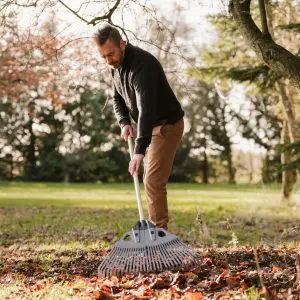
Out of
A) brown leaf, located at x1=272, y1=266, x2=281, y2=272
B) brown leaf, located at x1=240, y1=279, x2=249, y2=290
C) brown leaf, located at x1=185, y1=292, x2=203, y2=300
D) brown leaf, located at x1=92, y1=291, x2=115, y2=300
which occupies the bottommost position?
brown leaf, located at x1=92, y1=291, x2=115, y2=300

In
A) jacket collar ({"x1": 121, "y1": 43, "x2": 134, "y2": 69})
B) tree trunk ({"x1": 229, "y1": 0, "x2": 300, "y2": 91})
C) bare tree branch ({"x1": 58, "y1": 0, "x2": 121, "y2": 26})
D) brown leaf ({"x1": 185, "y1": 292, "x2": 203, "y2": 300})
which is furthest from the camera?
bare tree branch ({"x1": 58, "y1": 0, "x2": 121, "y2": 26})

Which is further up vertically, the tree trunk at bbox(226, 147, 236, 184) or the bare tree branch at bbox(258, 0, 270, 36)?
the bare tree branch at bbox(258, 0, 270, 36)

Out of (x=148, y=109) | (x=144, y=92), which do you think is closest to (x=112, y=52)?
(x=144, y=92)

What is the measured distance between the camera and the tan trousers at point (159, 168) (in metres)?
4.96

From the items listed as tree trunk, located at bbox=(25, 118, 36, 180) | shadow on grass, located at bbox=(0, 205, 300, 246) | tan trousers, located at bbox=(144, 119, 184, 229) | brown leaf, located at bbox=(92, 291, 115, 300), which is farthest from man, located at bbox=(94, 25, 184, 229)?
tree trunk, located at bbox=(25, 118, 36, 180)

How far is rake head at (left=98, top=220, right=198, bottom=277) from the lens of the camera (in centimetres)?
415

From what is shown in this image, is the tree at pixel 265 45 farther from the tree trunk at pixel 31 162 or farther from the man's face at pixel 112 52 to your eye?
the tree trunk at pixel 31 162

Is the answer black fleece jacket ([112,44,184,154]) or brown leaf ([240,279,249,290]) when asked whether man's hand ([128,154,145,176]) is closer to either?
black fleece jacket ([112,44,184,154])

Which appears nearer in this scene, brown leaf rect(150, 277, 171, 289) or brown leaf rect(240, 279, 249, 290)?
brown leaf rect(240, 279, 249, 290)

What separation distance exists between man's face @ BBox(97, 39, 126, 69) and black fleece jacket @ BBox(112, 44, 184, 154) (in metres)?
0.06

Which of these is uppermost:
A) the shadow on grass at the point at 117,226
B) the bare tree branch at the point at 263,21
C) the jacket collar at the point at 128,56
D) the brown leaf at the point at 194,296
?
the bare tree branch at the point at 263,21

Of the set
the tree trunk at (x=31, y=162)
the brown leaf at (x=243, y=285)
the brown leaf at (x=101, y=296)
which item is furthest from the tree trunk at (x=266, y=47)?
the tree trunk at (x=31, y=162)

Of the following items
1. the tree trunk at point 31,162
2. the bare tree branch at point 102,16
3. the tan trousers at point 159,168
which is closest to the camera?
the tan trousers at point 159,168

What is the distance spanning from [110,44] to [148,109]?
25.3 inches
